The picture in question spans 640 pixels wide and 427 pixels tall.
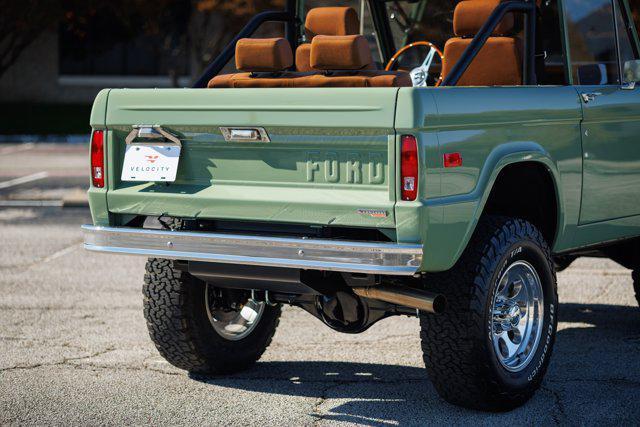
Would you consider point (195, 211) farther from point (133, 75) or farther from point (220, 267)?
point (133, 75)

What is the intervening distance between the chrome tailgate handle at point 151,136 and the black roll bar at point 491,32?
1.34 meters

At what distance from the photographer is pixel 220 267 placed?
5434 millimetres

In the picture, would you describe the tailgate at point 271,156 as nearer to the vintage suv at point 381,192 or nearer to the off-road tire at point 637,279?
the vintage suv at point 381,192

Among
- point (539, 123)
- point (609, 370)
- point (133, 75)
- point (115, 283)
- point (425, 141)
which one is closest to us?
point (425, 141)

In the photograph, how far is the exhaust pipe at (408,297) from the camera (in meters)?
5.00

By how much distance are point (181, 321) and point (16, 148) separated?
1962cm

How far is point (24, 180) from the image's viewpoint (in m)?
17.5

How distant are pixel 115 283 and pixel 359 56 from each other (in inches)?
161

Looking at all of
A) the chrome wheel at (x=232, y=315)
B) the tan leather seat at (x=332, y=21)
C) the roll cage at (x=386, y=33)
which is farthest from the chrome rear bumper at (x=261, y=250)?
the tan leather seat at (x=332, y=21)

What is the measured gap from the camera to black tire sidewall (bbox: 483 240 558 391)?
5277 millimetres

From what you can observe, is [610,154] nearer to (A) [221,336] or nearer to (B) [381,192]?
(B) [381,192]

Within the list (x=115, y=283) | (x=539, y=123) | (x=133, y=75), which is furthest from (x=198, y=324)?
(x=133, y=75)

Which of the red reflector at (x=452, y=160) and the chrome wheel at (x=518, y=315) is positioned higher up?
the red reflector at (x=452, y=160)

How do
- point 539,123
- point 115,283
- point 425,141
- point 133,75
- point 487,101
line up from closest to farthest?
point 425,141 < point 487,101 < point 539,123 < point 115,283 < point 133,75
